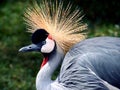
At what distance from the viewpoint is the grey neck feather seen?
3441mm

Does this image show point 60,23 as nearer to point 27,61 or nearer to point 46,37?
point 46,37

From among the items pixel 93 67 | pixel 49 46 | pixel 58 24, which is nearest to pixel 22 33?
pixel 58 24

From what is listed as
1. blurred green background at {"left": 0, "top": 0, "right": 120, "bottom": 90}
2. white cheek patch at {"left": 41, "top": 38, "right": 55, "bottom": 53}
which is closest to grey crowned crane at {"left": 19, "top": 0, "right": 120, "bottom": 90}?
white cheek patch at {"left": 41, "top": 38, "right": 55, "bottom": 53}

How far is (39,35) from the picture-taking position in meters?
3.44

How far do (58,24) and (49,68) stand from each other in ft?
1.04

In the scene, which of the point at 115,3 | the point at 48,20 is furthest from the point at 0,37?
the point at 48,20

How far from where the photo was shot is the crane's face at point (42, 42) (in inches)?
135

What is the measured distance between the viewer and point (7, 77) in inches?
180

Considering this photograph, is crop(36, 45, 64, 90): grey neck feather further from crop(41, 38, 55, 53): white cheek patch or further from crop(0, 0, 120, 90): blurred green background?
crop(0, 0, 120, 90): blurred green background

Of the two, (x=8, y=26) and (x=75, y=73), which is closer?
(x=75, y=73)

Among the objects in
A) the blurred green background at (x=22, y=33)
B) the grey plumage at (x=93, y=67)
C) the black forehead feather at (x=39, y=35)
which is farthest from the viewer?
the blurred green background at (x=22, y=33)

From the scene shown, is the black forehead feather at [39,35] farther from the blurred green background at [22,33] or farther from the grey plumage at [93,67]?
the blurred green background at [22,33]

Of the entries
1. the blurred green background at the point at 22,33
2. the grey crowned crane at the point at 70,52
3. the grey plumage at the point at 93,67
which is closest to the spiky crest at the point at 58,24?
the grey crowned crane at the point at 70,52

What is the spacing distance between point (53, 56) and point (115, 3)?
2.43m
